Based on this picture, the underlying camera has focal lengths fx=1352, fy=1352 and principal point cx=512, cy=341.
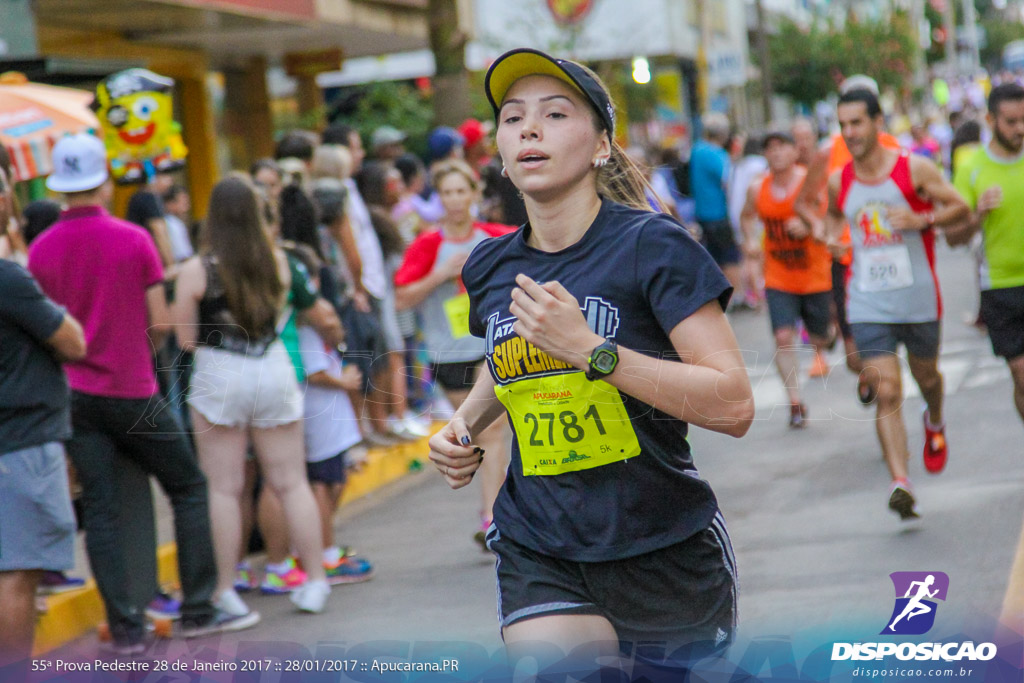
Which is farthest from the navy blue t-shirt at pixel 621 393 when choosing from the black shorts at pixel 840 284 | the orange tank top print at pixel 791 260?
the orange tank top print at pixel 791 260

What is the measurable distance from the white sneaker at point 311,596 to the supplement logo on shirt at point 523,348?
3368 mm

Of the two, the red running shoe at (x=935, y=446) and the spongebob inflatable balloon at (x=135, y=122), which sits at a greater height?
the spongebob inflatable balloon at (x=135, y=122)

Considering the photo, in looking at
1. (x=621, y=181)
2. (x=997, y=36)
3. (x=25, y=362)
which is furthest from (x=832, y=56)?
(x=997, y=36)

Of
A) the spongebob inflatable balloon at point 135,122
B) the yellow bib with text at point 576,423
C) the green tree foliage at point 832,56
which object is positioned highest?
the green tree foliage at point 832,56

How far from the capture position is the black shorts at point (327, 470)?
6.63 m

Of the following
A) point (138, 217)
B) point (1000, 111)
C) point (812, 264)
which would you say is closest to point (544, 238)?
point (1000, 111)

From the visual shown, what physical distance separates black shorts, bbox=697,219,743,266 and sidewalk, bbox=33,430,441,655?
705 centimetres

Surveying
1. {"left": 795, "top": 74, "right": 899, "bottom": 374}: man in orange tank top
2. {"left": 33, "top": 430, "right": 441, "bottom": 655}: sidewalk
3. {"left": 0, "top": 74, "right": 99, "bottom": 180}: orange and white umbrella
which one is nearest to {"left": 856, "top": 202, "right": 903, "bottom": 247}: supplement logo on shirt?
{"left": 795, "top": 74, "right": 899, "bottom": 374}: man in orange tank top

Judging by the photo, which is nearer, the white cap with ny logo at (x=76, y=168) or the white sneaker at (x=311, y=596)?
the white cap with ny logo at (x=76, y=168)

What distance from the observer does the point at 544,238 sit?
304 centimetres

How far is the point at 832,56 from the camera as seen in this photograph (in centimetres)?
4422

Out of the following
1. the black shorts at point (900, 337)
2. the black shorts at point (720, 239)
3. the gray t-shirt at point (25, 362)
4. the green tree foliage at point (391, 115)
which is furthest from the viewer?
the green tree foliage at point (391, 115)

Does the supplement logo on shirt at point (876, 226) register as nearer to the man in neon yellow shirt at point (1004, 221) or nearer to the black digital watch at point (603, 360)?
the man in neon yellow shirt at point (1004, 221)

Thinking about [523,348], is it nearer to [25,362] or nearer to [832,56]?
[25,362]
